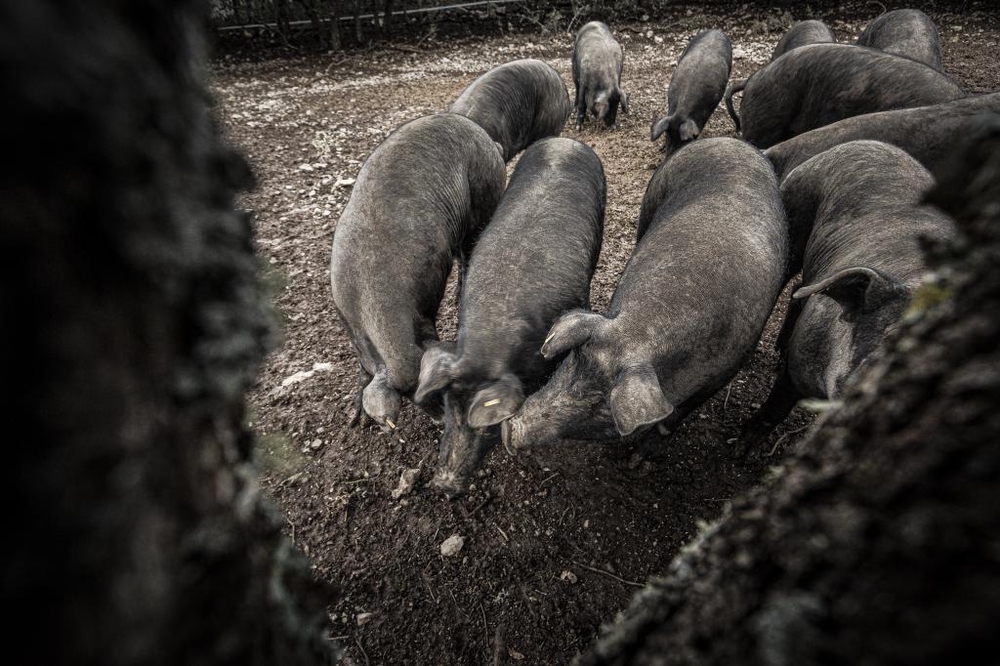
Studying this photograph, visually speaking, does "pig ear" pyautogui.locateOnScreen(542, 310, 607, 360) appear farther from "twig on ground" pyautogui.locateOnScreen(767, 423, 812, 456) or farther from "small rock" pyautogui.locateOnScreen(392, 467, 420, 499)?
"twig on ground" pyautogui.locateOnScreen(767, 423, 812, 456)

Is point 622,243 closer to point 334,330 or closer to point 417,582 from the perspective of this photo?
point 334,330

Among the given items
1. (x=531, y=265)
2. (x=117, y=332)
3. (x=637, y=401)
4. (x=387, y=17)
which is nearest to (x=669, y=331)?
(x=637, y=401)

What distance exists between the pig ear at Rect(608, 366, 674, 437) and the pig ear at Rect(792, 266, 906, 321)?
0.84 meters

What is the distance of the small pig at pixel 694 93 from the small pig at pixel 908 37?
7.25 ft

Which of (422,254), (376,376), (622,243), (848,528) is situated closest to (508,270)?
(422,254)

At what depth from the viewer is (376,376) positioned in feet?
11.2

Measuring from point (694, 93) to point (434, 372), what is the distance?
22.4 feet

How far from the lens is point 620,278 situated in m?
3.65

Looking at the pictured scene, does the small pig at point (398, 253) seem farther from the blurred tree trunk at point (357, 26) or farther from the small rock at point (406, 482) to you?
the blurred tree trunk at point (357, 26)

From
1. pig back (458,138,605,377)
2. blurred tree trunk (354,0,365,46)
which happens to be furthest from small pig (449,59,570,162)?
blurred tree trunk (354,0,365,46)

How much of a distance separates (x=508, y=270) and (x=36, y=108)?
319cm

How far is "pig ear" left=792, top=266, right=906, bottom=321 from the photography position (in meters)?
2.48

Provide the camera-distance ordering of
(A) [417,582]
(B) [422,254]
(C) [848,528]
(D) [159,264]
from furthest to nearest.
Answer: (B) [422,254], (A) [417,582], (C) [848,528], (D) [159,264]

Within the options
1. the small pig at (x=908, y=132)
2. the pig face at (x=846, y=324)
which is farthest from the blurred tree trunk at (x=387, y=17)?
the pig face at (x=846, y=324)
